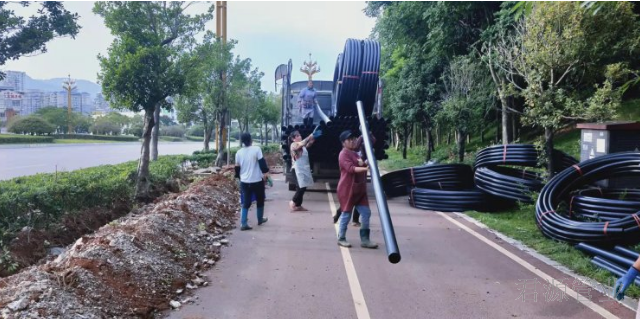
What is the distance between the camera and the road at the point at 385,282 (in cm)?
408

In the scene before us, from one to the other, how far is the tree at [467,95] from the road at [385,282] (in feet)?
30.3

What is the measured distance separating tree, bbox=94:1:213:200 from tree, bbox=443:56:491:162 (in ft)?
30.5

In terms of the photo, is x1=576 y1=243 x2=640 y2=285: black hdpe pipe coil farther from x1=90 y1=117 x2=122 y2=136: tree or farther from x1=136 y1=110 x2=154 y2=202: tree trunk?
x1=90 y1=117 x2=122 y2=136: tree

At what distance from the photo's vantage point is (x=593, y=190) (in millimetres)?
7598

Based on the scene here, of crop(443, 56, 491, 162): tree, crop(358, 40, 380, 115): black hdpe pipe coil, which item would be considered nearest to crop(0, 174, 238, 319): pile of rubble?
crop(358, 40, 380, 115): black hdpe pipe coil

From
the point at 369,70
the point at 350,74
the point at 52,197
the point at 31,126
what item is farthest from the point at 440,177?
the point at 31,126

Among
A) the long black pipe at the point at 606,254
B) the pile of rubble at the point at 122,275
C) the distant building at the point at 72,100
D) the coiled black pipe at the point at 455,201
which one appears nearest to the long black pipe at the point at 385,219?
the pile of rubble at the point at 122,275

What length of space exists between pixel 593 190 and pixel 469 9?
986 centimetres

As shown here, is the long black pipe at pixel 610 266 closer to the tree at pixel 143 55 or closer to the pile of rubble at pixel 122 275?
the pile of rubble at pixel 122 275

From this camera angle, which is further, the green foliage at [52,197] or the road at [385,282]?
the green foliage at [52,197]

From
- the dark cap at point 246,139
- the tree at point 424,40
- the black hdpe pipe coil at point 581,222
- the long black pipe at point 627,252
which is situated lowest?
the long black pipe at point 627,252

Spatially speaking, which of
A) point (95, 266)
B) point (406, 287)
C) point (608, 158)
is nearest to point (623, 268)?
point (406, 287)

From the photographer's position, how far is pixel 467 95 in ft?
51.7

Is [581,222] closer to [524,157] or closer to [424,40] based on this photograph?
[524,157]
